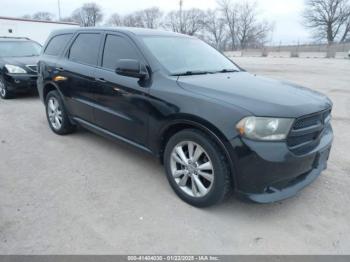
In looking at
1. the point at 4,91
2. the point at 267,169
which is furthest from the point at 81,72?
the point at 4,91

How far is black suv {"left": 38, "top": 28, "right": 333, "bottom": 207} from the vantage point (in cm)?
260

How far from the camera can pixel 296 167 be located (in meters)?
2.68

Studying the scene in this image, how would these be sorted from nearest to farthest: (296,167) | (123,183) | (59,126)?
(296,167)
(123,183)
(59,126)

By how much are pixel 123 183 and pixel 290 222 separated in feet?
6.18

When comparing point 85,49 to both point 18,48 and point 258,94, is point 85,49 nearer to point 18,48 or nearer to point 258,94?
point 258,94

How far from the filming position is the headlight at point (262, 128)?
8.41ft

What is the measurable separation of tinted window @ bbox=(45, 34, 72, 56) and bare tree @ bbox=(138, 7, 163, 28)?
8205cm

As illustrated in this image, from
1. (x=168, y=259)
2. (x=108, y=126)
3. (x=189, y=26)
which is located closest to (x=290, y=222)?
(x=168, y=259)

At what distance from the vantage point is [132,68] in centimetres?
324

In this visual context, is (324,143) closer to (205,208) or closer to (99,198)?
(205,208)

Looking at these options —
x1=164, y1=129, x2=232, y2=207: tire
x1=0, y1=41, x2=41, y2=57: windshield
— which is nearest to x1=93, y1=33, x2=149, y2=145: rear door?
x1=164, y1=129, x2=232, y2=207: tire

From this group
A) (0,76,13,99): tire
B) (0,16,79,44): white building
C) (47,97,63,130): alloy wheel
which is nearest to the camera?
(47,97,63,130): alloy wheel

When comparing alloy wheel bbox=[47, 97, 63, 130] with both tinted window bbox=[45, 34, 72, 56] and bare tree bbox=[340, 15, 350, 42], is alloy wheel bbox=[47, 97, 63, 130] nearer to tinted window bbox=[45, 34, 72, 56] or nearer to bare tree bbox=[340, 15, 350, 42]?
tinted window bbox=[45, 34, 72, 56]

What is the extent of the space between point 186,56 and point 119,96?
3.25ft
